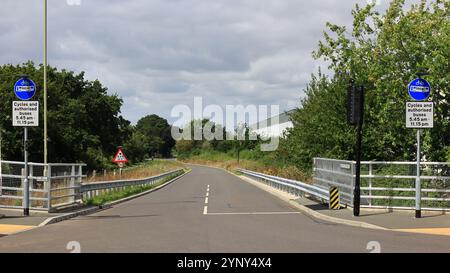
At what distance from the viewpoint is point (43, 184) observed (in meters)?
20.9

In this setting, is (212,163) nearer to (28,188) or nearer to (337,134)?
(337,134)

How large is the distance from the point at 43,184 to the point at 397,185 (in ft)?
40.8

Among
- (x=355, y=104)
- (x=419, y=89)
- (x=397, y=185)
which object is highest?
(x=419, y=89)

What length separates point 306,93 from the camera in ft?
127

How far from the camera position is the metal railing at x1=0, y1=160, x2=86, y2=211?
1888cm

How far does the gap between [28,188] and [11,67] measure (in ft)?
107

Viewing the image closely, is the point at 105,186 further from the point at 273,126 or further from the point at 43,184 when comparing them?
the point at 273,126

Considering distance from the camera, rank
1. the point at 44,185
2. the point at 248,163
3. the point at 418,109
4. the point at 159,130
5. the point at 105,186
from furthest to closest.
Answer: the point at 159,130
the point at 248,163
the point at 105,186
the point at 44,185
the point at 418,109

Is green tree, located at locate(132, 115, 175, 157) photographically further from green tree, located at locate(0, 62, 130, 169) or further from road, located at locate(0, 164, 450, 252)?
road, located at locate(0, 164, 450, 252)

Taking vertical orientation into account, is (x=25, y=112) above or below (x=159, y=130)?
below

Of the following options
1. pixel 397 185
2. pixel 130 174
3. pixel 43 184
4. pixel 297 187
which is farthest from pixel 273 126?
pixel 397 185

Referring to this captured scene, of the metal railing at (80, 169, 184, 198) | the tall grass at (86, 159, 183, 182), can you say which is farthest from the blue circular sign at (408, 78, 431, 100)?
the tall grass at (86, 159, 183, 182)

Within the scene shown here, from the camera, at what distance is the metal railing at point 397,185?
18.1 m

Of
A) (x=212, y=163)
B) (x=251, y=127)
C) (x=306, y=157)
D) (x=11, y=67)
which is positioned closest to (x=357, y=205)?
(x=306, y=157)
